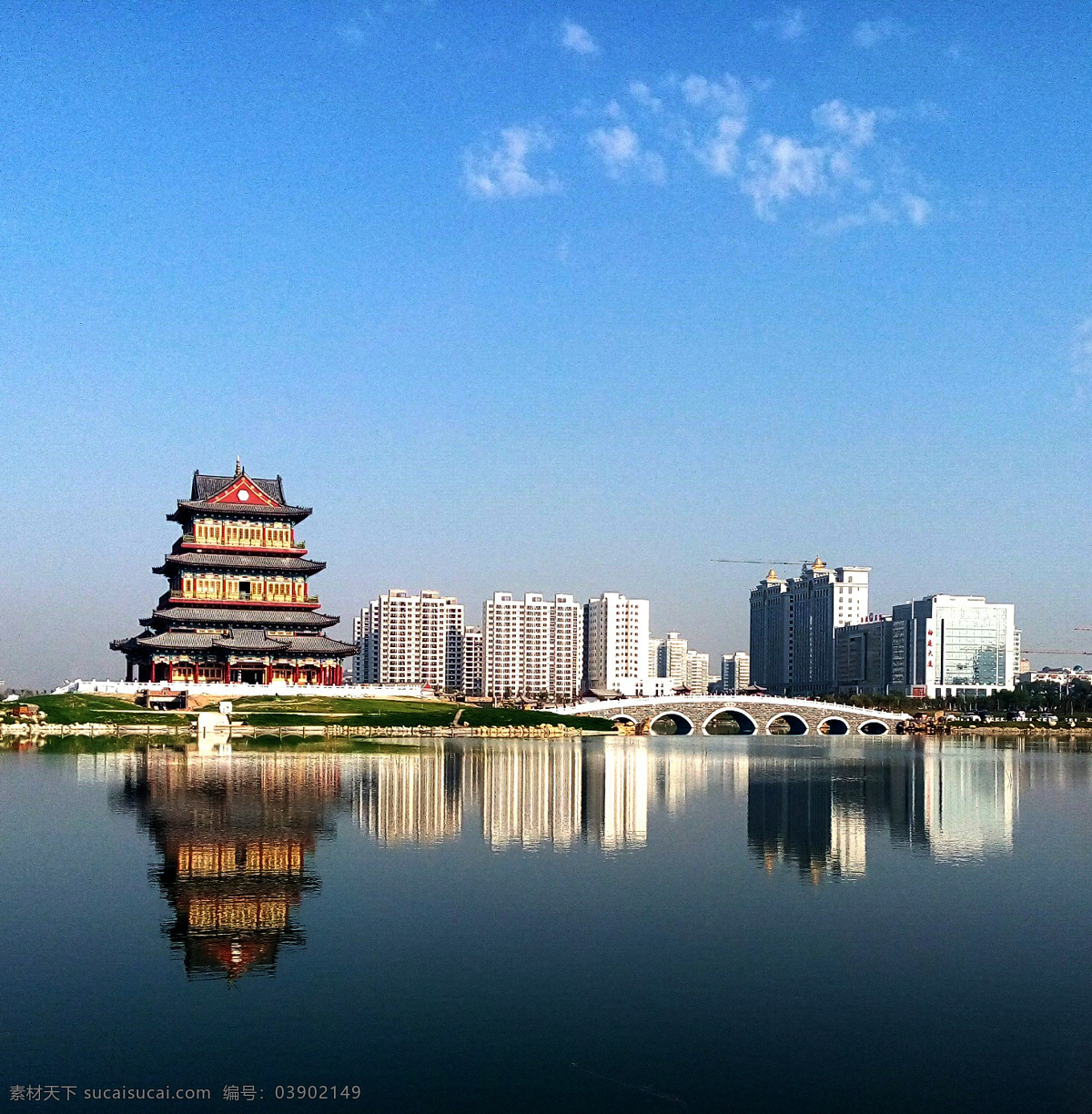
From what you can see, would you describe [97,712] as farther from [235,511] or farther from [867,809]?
[867,809]

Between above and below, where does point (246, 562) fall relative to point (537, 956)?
above

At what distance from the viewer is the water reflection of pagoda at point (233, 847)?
20.2 m

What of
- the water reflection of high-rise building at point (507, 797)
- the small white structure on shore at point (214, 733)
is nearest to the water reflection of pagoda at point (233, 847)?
the water reflection of high-rise building at point (507, 797)

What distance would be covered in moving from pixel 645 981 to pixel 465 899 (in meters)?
6.53

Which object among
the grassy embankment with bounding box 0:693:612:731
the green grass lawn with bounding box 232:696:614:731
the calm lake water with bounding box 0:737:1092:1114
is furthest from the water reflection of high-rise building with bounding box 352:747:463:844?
the grassy embankment with bounding box 0:693:612:731

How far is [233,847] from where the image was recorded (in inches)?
1147

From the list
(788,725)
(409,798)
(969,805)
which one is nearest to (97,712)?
(409,798)

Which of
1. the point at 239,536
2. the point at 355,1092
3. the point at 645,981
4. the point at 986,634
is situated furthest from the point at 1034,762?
the point at 986,634

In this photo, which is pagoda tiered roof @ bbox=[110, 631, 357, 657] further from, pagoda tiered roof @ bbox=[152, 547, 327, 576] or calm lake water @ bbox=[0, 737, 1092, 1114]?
calm lake water @ bbox=[0, 737, 1092, 1114]

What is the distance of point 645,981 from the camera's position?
18375mm

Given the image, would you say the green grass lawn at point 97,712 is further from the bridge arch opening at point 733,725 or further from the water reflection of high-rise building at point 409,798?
the bridge arch opening at point 733,725

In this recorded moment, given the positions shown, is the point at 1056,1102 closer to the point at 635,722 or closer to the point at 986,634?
the point at 635,722

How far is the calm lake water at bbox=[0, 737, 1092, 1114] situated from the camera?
14469 millimetres

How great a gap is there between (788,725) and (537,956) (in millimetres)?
134084
